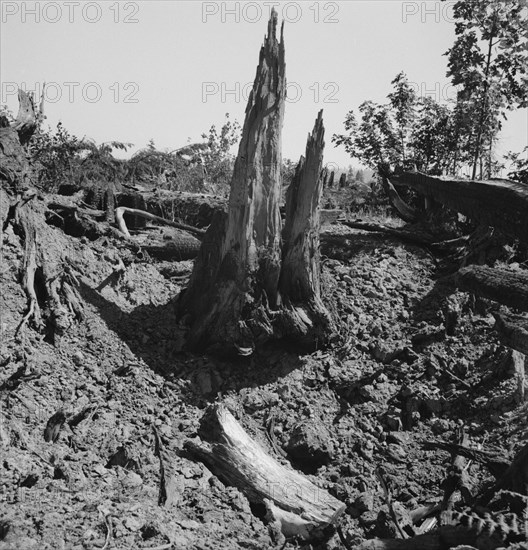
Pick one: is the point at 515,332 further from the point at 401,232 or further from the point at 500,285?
the point at 401,232

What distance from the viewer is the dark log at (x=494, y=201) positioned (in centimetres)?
357

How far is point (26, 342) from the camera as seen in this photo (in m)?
5.92

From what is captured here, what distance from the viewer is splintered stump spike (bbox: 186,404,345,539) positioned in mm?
4949

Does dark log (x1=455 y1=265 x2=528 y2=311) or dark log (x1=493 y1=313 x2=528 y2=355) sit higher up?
dark log (x1=455 y1=265 x2=528 y2=311)

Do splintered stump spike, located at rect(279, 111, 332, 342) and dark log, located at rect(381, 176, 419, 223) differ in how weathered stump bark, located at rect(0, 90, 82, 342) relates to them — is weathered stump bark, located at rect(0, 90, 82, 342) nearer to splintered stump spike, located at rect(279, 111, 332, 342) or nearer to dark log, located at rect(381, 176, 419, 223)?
splintered stump spike, located at rect(279, 111, 332, 342)

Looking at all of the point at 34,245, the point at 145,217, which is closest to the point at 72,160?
the point at 145,217

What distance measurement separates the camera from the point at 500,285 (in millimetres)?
4793

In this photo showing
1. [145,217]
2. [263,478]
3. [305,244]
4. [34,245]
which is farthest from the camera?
[145,217]

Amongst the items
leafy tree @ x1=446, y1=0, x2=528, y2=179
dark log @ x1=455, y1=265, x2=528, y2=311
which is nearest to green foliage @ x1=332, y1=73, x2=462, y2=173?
leafy tree @ x1=446, y1=0, x2=528, y2=179

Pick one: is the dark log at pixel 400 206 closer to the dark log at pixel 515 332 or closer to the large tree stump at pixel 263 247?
the large tree stump at pixel 263 247

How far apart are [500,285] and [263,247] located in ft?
9.22

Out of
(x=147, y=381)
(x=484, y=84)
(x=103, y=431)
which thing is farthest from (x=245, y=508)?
(x=484, y=84)

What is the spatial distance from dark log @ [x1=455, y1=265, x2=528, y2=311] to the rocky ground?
5.43 ft

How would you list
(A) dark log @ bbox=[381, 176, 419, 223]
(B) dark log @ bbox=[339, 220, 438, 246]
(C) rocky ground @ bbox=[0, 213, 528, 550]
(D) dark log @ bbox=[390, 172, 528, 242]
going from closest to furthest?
(D) dark log @ bbox=[390, 172, 528, 242] < (C) rocky ground @ bbox=[0, 213, 528, 550] < (B) dark log @ bbox=[339, 220, 438, 246] < (A) dark log @ bbox=[381, 176, 419, 223]
